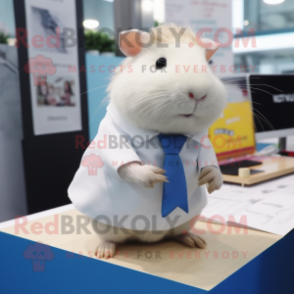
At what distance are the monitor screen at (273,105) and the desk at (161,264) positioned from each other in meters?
0.93

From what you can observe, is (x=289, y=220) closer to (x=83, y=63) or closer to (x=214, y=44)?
(x=214, y=44)

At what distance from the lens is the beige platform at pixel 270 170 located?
132 centimetres

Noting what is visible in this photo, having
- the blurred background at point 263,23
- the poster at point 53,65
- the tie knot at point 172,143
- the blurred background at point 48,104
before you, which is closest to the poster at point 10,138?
the blurred background at point 48,104

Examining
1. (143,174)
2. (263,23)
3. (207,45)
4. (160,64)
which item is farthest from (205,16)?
(143,174)

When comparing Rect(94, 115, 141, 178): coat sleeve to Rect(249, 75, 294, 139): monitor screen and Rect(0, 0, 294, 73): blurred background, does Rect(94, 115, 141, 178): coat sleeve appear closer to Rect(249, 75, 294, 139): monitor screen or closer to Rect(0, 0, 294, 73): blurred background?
Rect(249, 75, 294, 139): monitor screen

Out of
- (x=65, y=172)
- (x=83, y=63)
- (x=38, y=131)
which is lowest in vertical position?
(x=65, y=172)

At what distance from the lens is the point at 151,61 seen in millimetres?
656

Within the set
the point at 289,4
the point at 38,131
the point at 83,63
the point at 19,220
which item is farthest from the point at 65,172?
the point at 289,4

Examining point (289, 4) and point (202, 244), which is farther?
point (289, 4)

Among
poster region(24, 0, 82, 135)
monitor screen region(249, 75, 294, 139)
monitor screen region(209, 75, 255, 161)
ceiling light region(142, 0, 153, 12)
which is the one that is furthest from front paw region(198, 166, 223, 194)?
ceiling light region(142, 0, 153, 12)

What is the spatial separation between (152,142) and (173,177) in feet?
0.27

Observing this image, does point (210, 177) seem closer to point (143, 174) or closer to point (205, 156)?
point (205, 156)

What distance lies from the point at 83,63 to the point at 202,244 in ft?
6.80

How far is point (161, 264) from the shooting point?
71 cm
